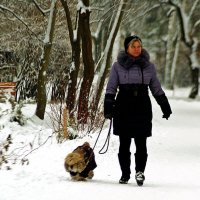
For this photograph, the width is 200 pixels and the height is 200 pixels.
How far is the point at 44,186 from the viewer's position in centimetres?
623

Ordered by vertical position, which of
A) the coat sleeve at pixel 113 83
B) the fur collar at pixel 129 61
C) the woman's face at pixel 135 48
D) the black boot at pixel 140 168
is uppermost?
→ the woman's face at pixel 135 48

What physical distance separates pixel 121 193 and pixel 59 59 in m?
17.8

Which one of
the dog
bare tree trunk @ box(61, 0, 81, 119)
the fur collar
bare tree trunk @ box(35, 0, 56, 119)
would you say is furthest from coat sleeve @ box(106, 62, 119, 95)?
bare tree trunk @ box(35, 0, 56, 119)

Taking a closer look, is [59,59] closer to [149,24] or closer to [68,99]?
[68,99]

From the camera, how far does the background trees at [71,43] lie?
13906 millimetres

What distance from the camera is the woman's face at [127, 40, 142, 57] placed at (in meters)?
6.48

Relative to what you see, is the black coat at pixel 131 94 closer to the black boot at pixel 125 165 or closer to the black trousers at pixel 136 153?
the black trousers at pixel 136 153

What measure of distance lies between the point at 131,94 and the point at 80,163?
3.42 feet

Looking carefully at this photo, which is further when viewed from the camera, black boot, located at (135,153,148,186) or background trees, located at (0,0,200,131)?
background trees, located at (0,0,200,131)

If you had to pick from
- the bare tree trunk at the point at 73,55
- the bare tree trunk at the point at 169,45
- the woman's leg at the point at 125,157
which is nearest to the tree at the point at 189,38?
the bare tree trunk at the point at 169,45

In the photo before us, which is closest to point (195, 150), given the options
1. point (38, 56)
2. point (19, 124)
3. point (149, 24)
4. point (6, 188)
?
point (19, 124)

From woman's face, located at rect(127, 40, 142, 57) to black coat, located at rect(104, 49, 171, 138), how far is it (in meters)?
0.05

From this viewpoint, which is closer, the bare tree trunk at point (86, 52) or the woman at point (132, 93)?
the woman at point (132, 93)

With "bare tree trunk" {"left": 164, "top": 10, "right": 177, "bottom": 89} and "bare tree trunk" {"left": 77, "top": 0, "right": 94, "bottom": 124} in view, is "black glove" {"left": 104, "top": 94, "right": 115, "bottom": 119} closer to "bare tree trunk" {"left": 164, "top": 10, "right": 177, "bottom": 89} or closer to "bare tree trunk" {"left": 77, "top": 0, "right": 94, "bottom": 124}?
"bare tree trunk" {"left": 77, "top": 0, "right": 94, "bottom": 124}
